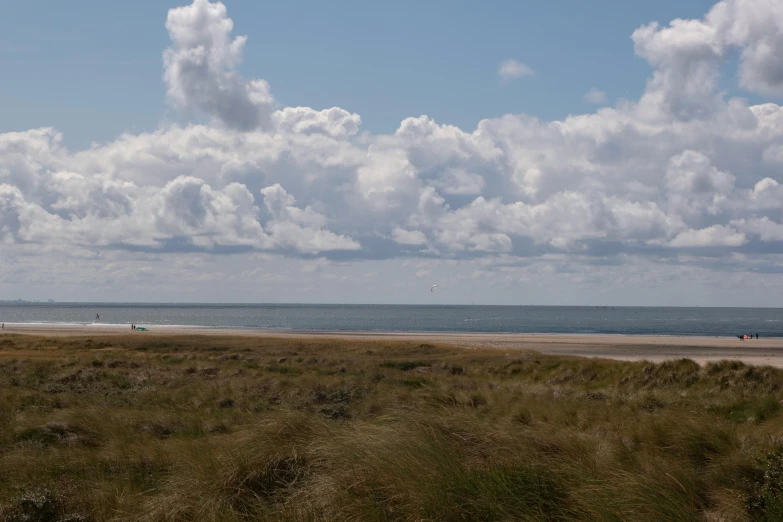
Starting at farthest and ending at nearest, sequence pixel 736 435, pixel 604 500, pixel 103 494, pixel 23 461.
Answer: pixel 736 435 → pixel 23 461 → pixel 103 494 → pixel 604 500

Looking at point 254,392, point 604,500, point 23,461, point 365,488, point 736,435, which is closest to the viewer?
point 604,500

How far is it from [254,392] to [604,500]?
14.2 meters

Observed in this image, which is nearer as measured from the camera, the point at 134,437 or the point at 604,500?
the point at 604,500

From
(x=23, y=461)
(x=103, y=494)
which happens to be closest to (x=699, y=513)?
(x=103, y=494)

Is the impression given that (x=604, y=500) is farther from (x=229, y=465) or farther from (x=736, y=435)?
(x=736, y=435)

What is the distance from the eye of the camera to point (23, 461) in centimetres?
920

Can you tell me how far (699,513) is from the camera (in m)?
7.21

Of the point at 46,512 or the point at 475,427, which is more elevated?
the point at 475,427

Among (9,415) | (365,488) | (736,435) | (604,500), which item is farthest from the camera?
(9,415)

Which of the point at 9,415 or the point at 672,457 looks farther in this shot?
the point at 9,415

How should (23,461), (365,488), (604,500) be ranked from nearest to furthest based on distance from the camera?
(604,500)
(365,488)
(23,461)

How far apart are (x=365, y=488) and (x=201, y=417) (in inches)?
310

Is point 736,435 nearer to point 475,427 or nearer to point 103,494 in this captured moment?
point 475,427

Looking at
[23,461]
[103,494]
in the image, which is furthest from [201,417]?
[103,494]
